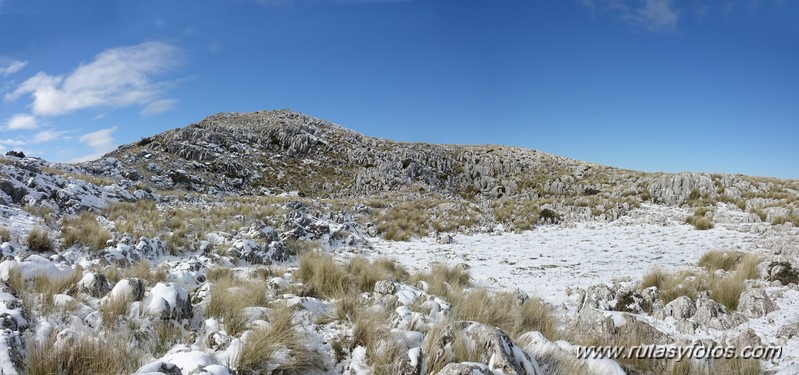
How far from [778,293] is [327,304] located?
6.53 meters

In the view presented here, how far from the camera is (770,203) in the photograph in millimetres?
13914

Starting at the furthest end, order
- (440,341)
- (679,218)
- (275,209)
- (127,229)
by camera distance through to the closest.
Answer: (275,209) → (679,218) → (127,229) → (440,341)

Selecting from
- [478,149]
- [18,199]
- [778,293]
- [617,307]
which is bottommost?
[617,307]

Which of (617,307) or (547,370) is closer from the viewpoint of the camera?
(547,370)

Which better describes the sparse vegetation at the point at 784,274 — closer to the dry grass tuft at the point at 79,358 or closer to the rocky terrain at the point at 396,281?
the rocky terrain at the point at 396,281

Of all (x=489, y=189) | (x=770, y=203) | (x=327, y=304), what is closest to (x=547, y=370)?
(x=327, y=304)

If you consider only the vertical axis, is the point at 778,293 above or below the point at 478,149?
below

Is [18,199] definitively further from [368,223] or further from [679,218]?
[679,218]

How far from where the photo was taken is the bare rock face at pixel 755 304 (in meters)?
4.93

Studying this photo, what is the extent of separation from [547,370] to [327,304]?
2.80 meters

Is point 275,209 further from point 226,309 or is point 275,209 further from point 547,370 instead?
point 547,370

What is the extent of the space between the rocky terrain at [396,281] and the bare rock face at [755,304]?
0.03 meters

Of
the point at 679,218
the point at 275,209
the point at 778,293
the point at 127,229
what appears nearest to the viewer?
the point at 778,293

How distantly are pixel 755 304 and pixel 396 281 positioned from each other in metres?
5.22
